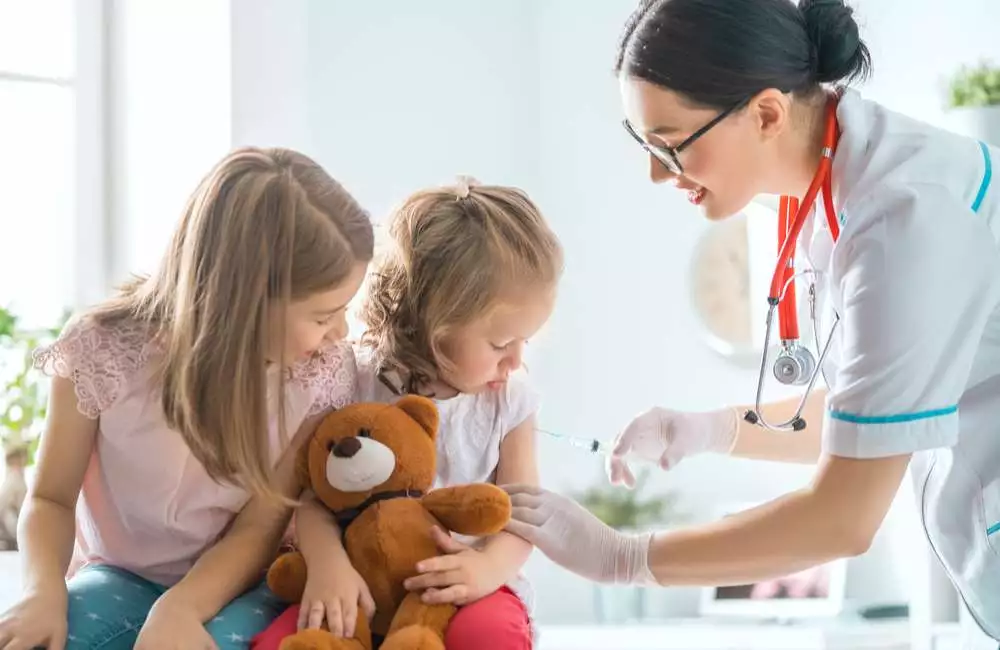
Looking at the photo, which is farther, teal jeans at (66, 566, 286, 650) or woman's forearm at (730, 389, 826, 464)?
woman's forearm at (730, 389, 826, 464)

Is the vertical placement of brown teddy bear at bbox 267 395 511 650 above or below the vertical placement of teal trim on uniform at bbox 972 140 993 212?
below

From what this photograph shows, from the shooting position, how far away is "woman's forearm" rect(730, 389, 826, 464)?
1.64 metres

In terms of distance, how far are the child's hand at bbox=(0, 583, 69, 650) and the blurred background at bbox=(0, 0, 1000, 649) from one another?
3.56 feet

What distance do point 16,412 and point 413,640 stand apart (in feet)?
4.84

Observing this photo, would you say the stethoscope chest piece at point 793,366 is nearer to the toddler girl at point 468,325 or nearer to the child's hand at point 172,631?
the toddler girl at point 468,325

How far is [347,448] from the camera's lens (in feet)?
4.22

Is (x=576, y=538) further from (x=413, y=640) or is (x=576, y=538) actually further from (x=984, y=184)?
(x=984, y=184)

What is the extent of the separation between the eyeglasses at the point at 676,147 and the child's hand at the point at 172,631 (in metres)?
0.74

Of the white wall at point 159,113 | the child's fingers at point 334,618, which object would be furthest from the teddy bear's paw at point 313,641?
the white wall at point 159,113

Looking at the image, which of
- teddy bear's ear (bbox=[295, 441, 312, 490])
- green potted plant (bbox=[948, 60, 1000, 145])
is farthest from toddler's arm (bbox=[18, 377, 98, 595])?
Result: green potted plant (bbox=[948, 60, 1000, 145])

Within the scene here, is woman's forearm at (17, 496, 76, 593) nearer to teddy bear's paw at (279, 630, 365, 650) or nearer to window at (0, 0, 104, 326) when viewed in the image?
teddy bear's paw at (279, 630, 365, 650)

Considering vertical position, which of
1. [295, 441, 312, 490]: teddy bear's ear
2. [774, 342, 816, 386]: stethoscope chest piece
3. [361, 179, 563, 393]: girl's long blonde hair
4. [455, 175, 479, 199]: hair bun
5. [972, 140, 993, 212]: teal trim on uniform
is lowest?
[295, 441, 312, 490]: teddy bear's ear

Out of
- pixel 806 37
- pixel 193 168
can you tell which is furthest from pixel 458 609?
pixel 193 168

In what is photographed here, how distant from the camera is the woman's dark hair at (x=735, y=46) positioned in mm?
1296
